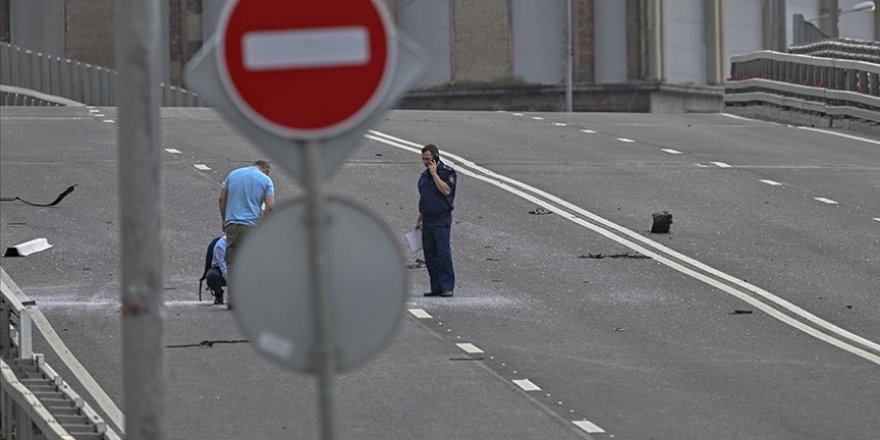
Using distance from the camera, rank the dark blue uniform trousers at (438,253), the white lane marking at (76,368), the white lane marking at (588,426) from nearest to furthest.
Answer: the white lane marking at (588,426) → the white lane marking at (76,368) → the dark blue uniform trousers at (438,253)

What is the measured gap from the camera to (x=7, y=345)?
13539 millimetres

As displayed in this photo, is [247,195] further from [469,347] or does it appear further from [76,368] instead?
[76,368]

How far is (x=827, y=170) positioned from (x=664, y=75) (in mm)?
35359

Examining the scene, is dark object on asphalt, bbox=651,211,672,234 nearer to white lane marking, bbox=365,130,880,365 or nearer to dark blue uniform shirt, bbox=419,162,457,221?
white lane marking, bbox=365,130,880,365

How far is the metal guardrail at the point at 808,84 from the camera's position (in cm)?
3503

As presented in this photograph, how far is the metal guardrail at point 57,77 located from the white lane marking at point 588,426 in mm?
39434

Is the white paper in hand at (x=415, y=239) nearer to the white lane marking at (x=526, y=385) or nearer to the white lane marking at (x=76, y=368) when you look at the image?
the white lane marking at (x=76, y=368)

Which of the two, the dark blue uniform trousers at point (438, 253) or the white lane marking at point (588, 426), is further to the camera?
the dark blue uniform trousers at point (438, 253)

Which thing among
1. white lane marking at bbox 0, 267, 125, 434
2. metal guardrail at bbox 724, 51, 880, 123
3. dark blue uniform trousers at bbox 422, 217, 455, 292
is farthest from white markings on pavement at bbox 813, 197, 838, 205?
white lane marking at bbox 0, 267, 125, 434

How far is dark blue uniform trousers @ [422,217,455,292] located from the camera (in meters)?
18.7

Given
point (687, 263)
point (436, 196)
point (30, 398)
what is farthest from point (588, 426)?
point (687, 263)

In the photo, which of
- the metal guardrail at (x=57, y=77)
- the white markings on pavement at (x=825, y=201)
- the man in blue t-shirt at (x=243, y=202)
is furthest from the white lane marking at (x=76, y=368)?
the metal guardrail at (x=57, y=77)

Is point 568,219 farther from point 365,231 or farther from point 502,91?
point 502,91

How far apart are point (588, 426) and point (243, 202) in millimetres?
5391
